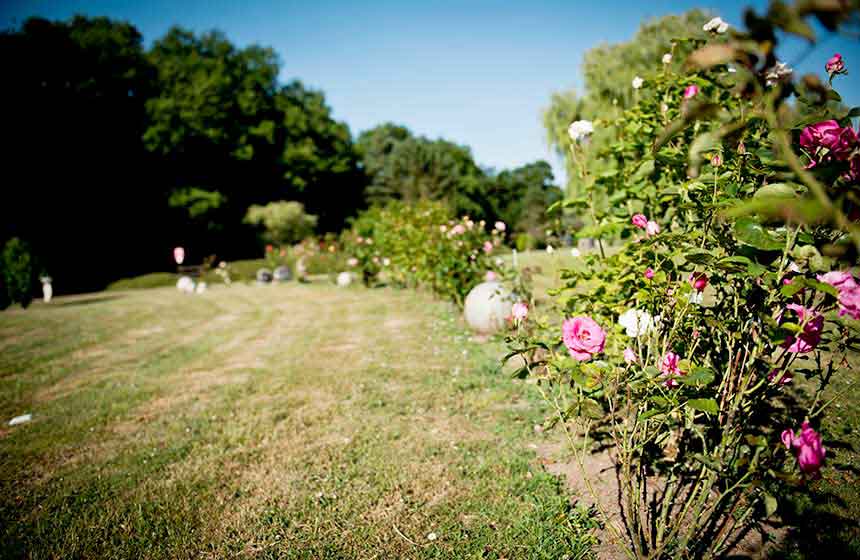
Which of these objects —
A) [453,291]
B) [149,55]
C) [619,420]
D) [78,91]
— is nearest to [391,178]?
[149,55]

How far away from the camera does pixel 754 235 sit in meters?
1.17

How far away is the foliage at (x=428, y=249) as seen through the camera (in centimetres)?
688

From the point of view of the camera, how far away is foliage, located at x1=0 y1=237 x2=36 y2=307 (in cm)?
1145

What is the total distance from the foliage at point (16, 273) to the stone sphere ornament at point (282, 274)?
641 centimetres

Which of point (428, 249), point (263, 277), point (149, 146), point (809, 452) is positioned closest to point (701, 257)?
point (809, 452)

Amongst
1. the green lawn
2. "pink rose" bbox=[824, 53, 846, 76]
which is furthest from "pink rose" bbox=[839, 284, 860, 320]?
the green lawn

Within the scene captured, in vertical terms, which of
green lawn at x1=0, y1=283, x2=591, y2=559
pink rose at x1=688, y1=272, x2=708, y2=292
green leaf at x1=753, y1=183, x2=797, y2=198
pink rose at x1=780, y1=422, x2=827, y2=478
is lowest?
green lawn at x1=0, y1=283, x2=591, y2=559

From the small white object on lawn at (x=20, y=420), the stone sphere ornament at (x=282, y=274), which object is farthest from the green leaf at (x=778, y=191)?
the stone sphere ornament at (x=282, y=274)

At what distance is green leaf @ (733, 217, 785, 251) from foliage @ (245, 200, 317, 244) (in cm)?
2677

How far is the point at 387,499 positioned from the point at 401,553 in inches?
16.1

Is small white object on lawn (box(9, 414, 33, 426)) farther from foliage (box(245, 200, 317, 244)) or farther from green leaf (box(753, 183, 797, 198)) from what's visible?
foliage (box(245, 200, 317, 244))

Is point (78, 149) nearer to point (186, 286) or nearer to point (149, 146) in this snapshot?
point (149, 146)

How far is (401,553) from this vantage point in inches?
76.8

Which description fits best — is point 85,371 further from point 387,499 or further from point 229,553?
point 387,499
